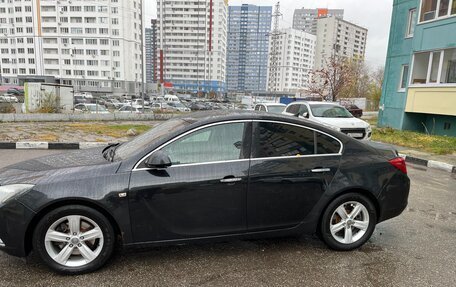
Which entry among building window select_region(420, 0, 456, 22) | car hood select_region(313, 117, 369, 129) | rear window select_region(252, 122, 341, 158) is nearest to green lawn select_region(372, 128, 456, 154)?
car hood select_region(313, 117, 369, 129)

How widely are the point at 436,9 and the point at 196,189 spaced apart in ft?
51.7

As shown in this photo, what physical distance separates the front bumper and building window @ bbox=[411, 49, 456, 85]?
15.6 meters

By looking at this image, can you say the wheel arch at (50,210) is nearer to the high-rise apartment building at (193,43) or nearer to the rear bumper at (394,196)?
the rear bumper at (394,196)

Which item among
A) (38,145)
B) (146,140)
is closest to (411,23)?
(146,140)

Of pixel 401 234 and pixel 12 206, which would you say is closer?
pixel 12 206

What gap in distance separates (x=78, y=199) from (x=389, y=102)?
17481 millimetres

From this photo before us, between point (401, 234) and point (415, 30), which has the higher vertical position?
point (415, 30)

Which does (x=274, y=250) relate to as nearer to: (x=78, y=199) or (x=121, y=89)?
(x=78, y=199)

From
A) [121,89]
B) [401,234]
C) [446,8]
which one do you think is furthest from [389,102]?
[121,89]

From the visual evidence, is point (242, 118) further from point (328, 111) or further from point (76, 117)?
point (76, 117)

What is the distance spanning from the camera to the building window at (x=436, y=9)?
1295cm

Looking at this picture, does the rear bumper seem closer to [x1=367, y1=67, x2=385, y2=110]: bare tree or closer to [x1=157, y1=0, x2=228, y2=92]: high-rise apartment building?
[x1=367, y1=67, x2=385, y2=110]: bare tree

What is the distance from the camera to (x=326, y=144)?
11.1 feet

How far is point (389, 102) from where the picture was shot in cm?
1667
